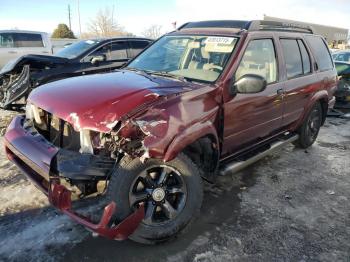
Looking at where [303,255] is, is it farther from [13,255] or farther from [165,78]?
[13,255]

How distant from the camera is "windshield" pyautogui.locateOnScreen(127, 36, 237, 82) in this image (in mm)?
3854

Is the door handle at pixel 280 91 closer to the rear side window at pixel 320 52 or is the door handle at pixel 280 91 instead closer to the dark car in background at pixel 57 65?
the rear side window at pixel 320 52

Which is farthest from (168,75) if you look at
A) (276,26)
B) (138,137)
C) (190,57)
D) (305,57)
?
(305,57)

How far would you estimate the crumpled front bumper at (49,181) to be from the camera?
8.96 ft

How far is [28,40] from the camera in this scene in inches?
481

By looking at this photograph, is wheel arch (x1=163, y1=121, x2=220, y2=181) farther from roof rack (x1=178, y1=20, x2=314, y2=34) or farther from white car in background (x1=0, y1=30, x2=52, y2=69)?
white car in background (x1=0, y1=30, x2=52, y2=69)

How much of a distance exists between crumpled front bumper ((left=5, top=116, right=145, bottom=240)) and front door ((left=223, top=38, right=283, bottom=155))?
1.46 m

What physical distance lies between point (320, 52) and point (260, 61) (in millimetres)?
1985

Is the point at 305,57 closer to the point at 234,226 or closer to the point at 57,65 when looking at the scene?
the point at 234,226

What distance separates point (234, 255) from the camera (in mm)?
3109

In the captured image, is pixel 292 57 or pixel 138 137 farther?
pixel 292 57

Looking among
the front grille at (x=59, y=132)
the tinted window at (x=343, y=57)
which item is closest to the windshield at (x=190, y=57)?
the front grille at (x=59, y=132)

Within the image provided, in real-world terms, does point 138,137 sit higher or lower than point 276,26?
lower

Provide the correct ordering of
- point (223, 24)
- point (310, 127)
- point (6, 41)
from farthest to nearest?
1. point (6, 41)
2. point (310, 127)
3. point (223, 24)
